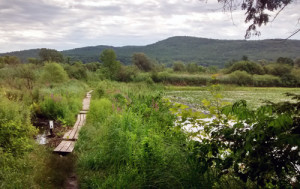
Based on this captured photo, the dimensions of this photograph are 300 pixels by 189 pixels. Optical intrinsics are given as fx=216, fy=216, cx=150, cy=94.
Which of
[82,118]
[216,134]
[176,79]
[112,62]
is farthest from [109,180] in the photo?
[176,79]

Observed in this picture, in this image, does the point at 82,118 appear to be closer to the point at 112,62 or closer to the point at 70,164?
the point at 70,164

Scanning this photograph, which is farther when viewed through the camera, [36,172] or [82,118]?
[82,118]

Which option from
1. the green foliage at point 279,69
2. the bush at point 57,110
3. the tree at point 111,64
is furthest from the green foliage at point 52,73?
the green foliage at point 279,69

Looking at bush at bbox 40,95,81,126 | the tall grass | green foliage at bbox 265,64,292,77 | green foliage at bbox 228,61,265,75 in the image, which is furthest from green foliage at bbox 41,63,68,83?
green foliage at bbox 228,61,265,75

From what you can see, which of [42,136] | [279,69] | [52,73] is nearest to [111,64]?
[52,73]

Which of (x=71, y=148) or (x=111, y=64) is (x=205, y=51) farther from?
(x=71, y=148)

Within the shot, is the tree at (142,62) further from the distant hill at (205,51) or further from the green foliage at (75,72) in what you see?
the green foliage at (75,72)

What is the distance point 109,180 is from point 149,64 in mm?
47170

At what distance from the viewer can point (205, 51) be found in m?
63.5

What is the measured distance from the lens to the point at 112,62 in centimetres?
2862

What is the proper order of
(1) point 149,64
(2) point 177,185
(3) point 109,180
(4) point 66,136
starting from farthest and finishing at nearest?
(1) point 149,64, (4) point 66,136, (3) point 109,180, (2) point 177,185

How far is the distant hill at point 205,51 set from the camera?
2724 cm

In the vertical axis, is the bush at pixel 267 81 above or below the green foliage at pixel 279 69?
below

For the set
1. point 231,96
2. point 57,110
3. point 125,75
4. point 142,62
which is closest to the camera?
point 57,110
